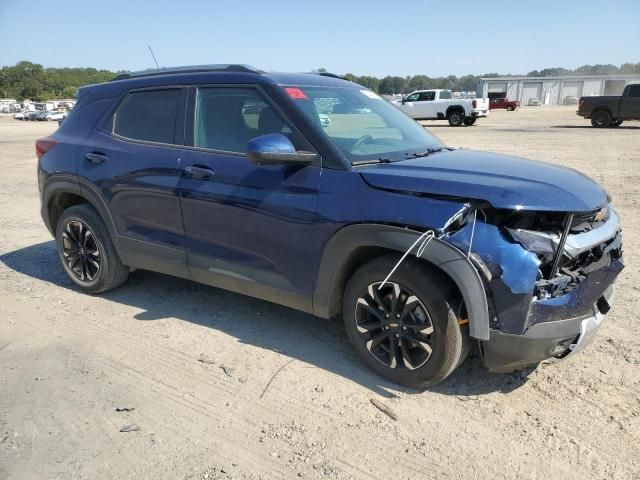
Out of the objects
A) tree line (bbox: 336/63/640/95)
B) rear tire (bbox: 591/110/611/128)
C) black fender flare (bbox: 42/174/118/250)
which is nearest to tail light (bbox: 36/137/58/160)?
black fender flare (bbox: 42/174/118/250)

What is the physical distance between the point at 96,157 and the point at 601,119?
24438 millimetres

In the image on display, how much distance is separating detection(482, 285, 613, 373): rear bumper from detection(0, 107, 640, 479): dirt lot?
13.3 inches

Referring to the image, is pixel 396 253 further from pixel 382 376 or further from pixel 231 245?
pixel 231 245

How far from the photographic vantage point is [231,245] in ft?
11.9

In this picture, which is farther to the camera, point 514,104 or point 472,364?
point 514,104

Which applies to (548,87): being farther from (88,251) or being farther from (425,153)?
(88,251)

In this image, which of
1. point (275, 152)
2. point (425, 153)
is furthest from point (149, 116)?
point (425, 153)

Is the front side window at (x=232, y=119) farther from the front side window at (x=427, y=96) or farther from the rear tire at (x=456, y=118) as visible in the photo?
the front side window at (x=427, y=96)

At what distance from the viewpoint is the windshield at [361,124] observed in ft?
11.2

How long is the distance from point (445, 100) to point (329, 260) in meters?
27.5

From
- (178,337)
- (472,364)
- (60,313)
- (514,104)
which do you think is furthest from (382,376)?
(514,104)

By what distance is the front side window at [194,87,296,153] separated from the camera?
3525 mm

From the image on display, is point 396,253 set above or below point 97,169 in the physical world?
below

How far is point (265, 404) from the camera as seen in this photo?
3.02 m
